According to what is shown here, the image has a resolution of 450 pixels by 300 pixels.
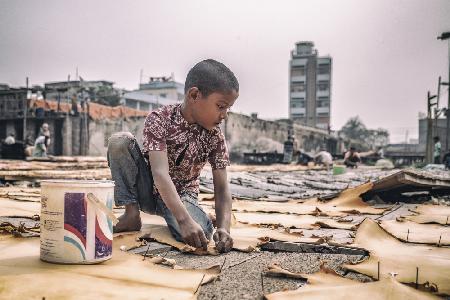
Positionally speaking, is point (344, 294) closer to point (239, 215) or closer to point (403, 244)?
point (403, 244)

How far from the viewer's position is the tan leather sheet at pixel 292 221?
2.46 meters

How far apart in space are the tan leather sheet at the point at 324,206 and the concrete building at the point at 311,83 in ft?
150

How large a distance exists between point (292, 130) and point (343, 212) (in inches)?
972

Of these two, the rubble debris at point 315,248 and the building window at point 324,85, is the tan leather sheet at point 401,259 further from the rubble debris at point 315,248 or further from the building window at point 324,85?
the building window at point 324,85

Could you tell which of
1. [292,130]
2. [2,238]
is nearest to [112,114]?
[292,130]

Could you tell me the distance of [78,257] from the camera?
1.36 metres

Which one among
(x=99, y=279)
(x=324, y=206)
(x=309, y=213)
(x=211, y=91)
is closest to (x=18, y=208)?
(x=211, y=91)

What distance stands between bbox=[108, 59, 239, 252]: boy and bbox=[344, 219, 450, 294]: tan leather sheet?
575 millimetres

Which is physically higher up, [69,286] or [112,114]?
[112,114]

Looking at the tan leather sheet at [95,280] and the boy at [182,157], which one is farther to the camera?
the boy at [182,157]

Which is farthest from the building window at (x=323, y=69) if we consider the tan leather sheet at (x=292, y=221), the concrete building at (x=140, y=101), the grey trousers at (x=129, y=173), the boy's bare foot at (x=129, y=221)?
the boy's bare foot at (x=129, y=221)

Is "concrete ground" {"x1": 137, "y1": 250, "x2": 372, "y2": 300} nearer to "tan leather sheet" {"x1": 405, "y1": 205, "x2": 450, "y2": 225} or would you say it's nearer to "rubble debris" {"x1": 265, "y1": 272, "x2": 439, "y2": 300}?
"rubble debris" {"x1": 265, "y1": 272, "x2": 439, "y2": 300}

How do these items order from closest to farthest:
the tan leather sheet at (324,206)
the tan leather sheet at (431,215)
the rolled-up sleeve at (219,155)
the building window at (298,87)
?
1. the rolled-up sleeve at (219,155)
2. the tan leather sheet at (431,215)
3. the tan leather sheet at (324,206)
4. the building window at (298,87)

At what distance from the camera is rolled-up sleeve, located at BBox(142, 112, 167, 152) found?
192 cm
